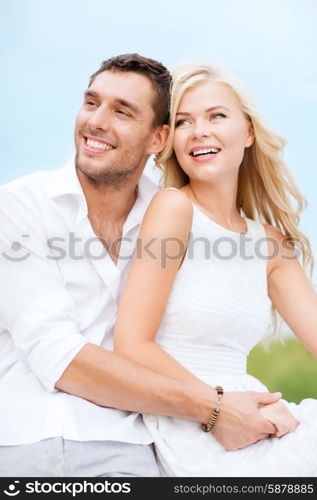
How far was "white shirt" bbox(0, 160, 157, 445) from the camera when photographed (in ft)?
7.05

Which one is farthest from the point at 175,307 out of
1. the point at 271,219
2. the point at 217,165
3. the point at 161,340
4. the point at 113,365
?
the point at 271,219

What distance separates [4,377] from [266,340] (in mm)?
1162

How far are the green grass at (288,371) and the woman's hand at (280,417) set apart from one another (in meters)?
4.68

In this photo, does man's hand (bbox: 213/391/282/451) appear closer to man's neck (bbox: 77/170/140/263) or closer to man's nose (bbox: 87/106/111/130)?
man's neck (bbox: 77/170/140/263)

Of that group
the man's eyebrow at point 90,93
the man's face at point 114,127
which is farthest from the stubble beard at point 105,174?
the man's eyebrow at point 90,93

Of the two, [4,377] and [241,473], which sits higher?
[4,377]

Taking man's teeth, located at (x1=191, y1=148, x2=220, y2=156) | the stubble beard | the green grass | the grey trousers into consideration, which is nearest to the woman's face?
man's teeth, located at (x1=191, y1=148, x2=220, y2=156)

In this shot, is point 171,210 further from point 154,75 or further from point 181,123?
point 154,75

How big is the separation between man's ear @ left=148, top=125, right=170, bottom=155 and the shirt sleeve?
0.57 metres

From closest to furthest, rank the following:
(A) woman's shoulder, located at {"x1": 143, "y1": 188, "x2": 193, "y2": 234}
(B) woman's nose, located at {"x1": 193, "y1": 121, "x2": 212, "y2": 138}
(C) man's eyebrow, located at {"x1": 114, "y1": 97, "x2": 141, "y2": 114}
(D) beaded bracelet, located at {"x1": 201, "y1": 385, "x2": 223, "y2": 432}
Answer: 1. (D) beaded bracelet, located at {"x1": 201, "y1": 385, "x2": 223, "y2": 432}
2. (A) woman's shoulder, located at {"x1": 143, "y1": 188, "x2": 193, "y2": 234}
3. (B) woman's nose, located at {"x1": 193, "y1": 121, "x2": 212, "y2": 138}
4. (C) man's eyebrow, located at {"x1": 114, "y1": 97, "x2": 141, "y2": 114}

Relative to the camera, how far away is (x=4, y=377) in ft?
7.55

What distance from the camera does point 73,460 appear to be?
208 cm

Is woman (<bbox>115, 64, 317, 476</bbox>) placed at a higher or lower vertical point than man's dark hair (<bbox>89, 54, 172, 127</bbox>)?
lower

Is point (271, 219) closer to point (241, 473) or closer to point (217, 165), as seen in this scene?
point (217, 165)
